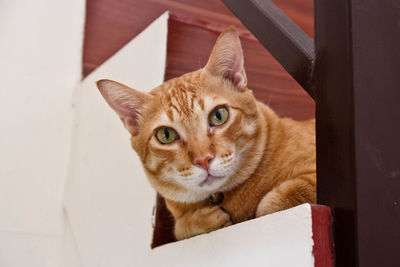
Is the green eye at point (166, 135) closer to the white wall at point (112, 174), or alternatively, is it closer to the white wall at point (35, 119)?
the white wall at point (112, 174)

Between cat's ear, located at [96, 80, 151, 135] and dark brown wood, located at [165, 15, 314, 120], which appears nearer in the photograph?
cat's ear, located at [96, 80, 151, 135]

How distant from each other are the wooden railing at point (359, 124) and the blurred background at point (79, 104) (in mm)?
882

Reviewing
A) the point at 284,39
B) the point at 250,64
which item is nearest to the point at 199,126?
the point at 284,39

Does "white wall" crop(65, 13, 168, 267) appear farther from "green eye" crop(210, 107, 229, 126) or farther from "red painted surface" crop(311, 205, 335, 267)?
"red painted surface" crop(311, 205, 335, 267)

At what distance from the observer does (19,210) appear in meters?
1.94

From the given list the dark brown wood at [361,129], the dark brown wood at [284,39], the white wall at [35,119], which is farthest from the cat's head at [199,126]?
the white wall at [35,119]

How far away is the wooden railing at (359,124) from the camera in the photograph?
2.24ft

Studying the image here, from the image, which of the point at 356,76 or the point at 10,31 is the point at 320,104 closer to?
the point at 356,76

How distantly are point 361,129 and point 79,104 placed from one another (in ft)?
5.26

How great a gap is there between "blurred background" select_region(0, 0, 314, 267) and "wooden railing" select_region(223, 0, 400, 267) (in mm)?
882

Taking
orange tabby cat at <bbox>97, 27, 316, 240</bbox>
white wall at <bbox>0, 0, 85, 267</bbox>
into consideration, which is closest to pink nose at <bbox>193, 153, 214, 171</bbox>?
orange tabby cat at <bbox>97, 27, 316, 240</bbox>

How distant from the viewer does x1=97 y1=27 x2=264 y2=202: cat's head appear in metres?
1.08

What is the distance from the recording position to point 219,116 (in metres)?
1.14

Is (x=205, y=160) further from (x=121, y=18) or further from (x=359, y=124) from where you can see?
(x=121, y=18)
